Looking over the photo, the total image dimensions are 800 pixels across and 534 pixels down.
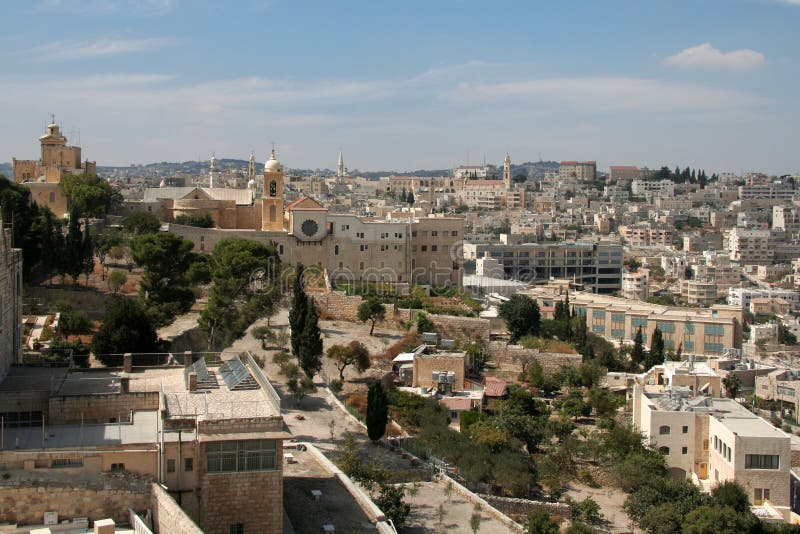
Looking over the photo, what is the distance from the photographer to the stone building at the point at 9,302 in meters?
14.1

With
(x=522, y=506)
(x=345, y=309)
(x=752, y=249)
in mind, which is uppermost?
(x=345, y=309)

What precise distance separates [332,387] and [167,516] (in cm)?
1243


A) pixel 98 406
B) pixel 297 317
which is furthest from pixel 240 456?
pixel 297 317

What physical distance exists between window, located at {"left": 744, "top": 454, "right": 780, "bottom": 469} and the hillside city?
0.04 meters

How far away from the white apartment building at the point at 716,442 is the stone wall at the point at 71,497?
13.1m

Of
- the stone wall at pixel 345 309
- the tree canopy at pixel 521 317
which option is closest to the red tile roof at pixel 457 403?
the stone wall at pixel 345 309

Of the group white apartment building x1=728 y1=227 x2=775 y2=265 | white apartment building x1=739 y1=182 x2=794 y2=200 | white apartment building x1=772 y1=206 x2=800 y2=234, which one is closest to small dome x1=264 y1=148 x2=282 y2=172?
white apartment building x1=728 y1=227 x2=775 y2=265

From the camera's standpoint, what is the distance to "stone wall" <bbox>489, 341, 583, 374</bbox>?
27172mm

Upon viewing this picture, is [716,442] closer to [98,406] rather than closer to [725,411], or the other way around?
[725,411]

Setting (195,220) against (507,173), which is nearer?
(195,220)

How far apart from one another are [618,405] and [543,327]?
7.82 m

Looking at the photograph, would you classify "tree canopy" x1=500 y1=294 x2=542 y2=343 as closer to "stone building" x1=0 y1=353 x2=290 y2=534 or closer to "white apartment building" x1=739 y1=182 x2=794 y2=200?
"stone building" x1=0 y1=353 x2=290 y2=534

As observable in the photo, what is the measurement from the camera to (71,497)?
966 centimetres

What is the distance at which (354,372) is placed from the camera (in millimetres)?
23719
